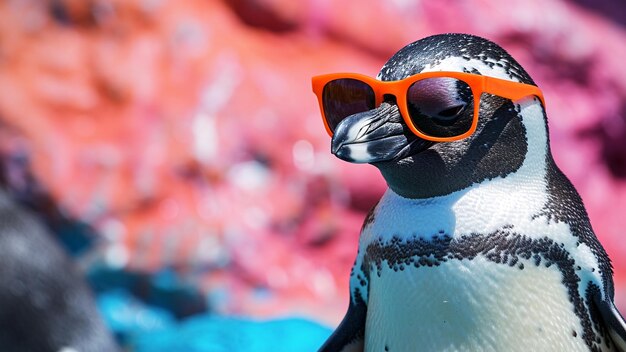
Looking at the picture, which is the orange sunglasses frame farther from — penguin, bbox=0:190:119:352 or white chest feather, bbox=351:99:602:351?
penguin, bbox=0:190:119:352

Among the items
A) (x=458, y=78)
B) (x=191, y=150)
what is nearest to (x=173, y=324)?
(x=191, y=150)

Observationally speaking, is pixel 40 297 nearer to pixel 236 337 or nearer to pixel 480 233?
pixel 236 337

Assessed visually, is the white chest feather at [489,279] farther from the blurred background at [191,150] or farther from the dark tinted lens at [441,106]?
the blurred background at [191,150]

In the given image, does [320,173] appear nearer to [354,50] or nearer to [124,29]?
[354,50]

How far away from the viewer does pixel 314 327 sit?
8.16ft

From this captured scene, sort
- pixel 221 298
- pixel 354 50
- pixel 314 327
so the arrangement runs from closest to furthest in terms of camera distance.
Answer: pixel 314 327
pixel 221 298
pixel 354 50

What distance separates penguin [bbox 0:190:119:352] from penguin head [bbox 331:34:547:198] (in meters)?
1.64

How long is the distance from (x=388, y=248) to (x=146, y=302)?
2.03 metres

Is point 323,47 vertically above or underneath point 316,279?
above

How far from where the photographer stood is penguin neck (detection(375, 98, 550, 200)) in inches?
40.2

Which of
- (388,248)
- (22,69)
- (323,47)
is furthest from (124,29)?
(388,248)

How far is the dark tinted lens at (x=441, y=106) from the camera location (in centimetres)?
99

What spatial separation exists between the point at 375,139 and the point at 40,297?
173 centimetres

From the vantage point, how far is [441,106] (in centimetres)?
100
